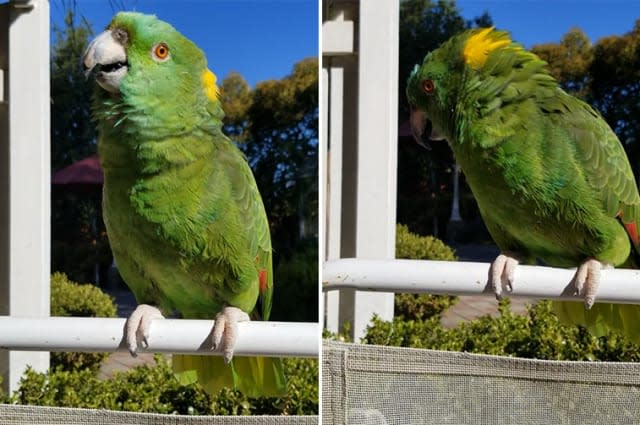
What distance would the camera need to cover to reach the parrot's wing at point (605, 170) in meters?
0.94

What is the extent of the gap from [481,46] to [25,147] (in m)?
0.83

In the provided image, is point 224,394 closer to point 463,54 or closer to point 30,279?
point 30,279

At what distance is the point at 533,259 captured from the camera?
100 cm

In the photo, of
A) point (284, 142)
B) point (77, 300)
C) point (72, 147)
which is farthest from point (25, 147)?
point (284, 142)

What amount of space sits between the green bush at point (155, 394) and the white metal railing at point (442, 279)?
0.67 meters

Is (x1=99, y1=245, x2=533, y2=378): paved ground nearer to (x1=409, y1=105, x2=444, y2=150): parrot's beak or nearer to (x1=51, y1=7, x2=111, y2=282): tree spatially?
(x1=51, y1=7, x2=111, y2=282): tree

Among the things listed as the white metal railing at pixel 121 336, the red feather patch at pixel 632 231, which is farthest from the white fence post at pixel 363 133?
the white metal railing at pixel 121 336

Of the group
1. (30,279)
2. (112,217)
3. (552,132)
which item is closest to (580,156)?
(552,132)

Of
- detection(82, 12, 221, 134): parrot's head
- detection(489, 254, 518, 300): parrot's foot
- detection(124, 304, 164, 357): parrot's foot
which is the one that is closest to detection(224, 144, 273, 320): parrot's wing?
detection(82, 12, 221, 134): parrot's head

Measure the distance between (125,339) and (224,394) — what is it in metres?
0.64

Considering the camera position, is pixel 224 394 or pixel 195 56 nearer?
pixel 195 56

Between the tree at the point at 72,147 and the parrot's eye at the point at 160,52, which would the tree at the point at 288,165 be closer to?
the tree at the point at 72,147

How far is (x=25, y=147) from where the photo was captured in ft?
4.09

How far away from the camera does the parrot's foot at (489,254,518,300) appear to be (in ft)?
2.00
